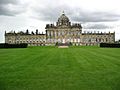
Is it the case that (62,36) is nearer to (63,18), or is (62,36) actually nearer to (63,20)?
(63,20)

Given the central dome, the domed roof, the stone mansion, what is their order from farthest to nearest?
the stone mansion, the central dome, the domed roof

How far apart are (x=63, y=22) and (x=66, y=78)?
114650 millimetres

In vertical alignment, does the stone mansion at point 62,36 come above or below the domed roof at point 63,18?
below

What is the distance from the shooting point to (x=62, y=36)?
12719 centimetres

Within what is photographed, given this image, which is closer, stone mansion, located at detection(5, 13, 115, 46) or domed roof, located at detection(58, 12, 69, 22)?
domed roof, located at detection(58, 12, 69, 22)

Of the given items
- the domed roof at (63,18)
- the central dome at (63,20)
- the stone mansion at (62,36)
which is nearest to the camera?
the domed roof at (63,18)

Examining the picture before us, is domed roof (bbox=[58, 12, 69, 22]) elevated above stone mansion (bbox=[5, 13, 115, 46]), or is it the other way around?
domed roof (bbox=[58, 12, 69, 22])

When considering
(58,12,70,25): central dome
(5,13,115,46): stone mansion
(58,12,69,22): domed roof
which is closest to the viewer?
(58,12,69,22): domed roof

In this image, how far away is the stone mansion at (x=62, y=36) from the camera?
126000 millimetres

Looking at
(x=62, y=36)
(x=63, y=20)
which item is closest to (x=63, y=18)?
(x=63, y=20)

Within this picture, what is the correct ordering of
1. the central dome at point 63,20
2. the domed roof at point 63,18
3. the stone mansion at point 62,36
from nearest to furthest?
the domed roof at point 63,18 < the central dome at point 63,20 < the stone mansion at point 62,36

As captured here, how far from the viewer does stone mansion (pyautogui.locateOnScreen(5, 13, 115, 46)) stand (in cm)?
12600

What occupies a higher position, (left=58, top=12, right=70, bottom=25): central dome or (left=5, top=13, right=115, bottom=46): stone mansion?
(left=58, top=12, right=70, bottom=25): central dome

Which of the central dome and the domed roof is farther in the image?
the central dome
